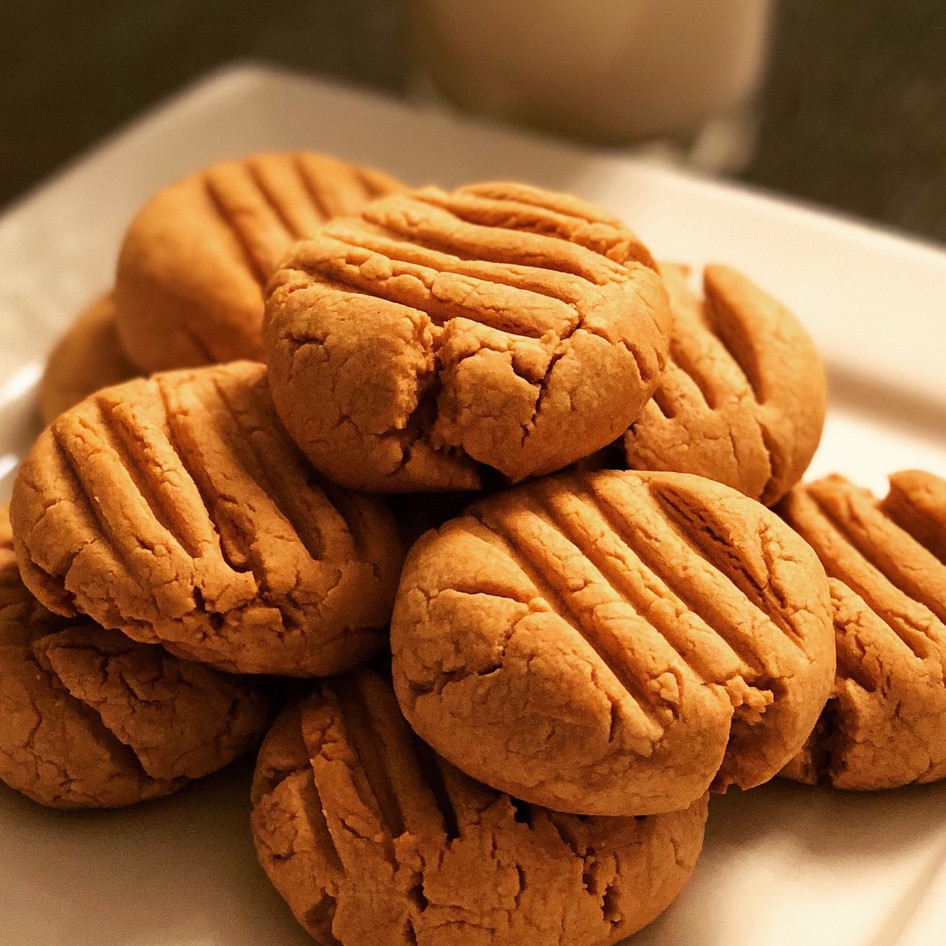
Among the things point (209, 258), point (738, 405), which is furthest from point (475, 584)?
point (209, 258)

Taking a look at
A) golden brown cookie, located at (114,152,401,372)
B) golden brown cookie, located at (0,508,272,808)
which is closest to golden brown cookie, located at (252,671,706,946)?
golden brown cookie, located at (0,508,272,808)

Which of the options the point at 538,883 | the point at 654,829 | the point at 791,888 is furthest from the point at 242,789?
the point at 791,888

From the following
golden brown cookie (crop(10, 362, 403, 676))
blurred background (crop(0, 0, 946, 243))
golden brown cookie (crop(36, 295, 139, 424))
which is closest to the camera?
golden brown cookie (crop(10, 362, 403, 676))

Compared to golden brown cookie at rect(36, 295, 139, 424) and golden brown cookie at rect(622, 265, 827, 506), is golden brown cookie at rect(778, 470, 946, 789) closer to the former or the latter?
golden brown cookie at rect(622, 265, 827, 506)

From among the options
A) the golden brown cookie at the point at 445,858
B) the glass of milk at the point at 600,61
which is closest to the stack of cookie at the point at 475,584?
the golden brown cookie at the point at 445,858

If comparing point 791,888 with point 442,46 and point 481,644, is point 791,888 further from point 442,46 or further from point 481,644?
point 442,46

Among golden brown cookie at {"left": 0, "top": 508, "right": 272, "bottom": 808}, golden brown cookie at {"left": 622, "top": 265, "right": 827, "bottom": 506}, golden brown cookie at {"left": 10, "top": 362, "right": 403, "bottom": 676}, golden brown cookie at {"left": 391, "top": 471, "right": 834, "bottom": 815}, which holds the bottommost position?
golden brown cookie at {"left": 0, "top": 508, "right": 272, "bottom": 808}
